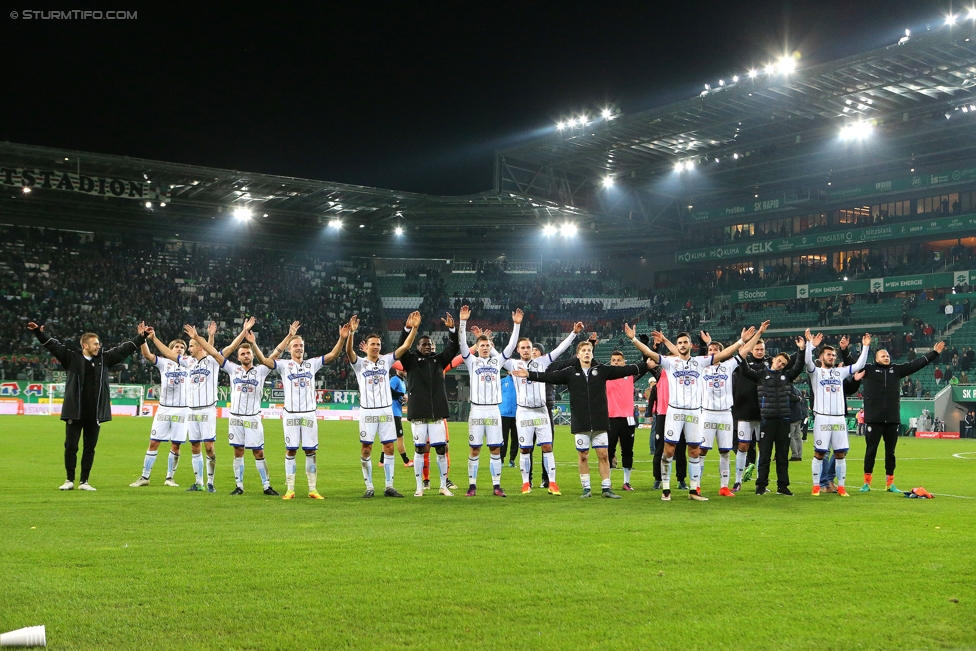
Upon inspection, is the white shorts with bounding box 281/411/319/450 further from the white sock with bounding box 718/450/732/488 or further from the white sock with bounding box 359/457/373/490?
the white sock with bounding box 718/450/732/488

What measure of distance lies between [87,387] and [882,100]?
3828 centimetres

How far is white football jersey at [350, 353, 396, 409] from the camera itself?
13.4 meters

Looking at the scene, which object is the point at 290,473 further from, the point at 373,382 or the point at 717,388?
the point at 717,388

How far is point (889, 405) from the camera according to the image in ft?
48.1

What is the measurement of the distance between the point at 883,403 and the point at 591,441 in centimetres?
504

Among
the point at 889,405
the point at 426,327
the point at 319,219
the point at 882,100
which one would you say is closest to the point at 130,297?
the point at 319,219

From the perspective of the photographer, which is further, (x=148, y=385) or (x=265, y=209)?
(x=265, y=209)

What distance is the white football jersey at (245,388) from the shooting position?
13648 millimetres

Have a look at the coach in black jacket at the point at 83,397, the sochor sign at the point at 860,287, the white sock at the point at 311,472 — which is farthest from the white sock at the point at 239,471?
the sochor sign at the point at 860,287

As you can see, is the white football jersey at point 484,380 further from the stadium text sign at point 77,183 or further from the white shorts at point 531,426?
the stadium text sign at point 77,183

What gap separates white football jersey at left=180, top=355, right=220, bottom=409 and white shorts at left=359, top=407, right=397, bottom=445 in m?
2.75

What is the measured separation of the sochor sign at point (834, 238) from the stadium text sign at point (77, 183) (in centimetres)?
3426

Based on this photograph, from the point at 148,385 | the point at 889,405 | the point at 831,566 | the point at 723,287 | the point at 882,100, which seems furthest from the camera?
the point at 723,287

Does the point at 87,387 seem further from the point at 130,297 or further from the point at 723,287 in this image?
the point at 723,287
